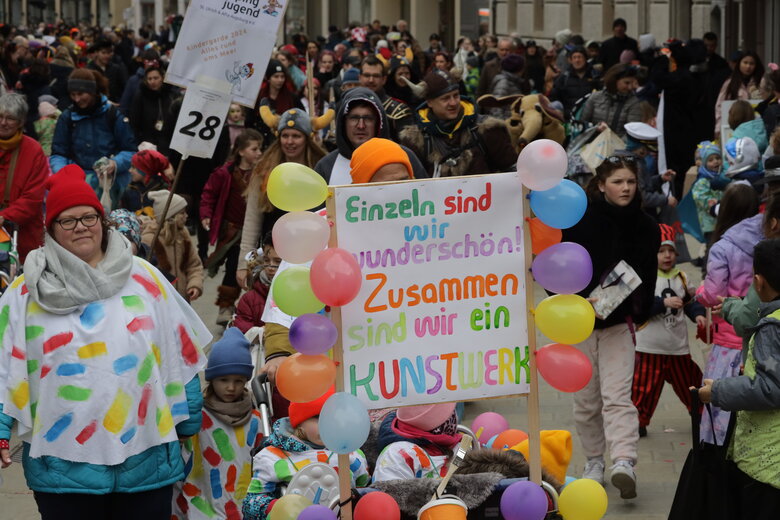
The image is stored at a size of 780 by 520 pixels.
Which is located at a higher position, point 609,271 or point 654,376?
point 609,271

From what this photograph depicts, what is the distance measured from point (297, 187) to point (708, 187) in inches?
269

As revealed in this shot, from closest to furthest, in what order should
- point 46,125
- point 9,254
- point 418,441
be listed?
point 418,441 < point 9,254 < point 46,125

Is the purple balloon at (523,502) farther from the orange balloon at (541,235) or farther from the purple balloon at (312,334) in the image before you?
the orange balloon at (541,235)

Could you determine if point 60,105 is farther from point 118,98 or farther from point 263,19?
point 263,19

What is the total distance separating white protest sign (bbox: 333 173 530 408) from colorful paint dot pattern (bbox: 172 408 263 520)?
57.4 inches

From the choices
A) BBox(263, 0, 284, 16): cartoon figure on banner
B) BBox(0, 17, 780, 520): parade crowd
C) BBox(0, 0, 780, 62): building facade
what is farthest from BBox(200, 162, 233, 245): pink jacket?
BBox(0, 0, 780, 62): building facade

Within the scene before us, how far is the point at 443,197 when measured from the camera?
4.74m

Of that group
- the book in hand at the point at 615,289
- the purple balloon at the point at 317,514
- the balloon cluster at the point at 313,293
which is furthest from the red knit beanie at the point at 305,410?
the book in hand at the point at 615,289

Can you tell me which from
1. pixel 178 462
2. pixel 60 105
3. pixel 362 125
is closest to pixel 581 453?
pixel 362 125

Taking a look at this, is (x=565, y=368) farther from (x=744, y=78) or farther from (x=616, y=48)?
(x=616, y=48)

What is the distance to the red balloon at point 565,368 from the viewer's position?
4.80 m

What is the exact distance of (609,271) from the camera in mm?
6891

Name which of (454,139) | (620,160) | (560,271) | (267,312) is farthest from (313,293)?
(454,139)

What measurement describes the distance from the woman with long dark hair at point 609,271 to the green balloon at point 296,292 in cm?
252
